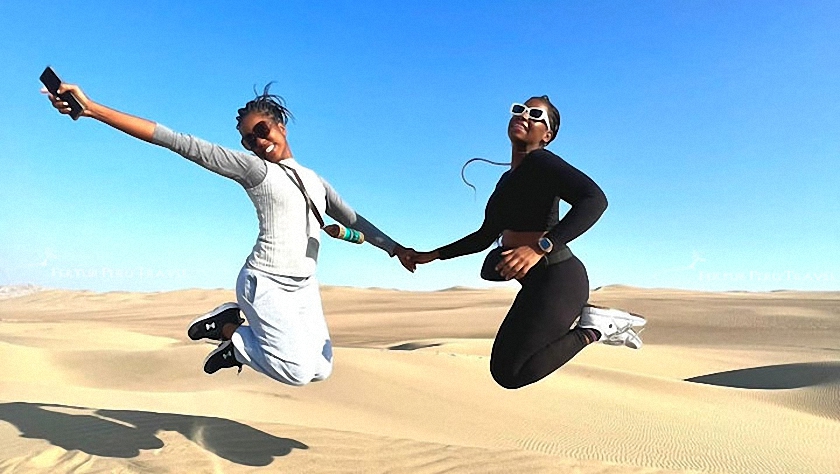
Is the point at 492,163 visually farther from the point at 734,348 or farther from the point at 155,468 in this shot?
the point at 734,348

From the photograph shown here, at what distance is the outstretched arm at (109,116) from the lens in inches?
130

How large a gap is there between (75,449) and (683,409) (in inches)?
364

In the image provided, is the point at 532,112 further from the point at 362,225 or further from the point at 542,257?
the point at 362,225

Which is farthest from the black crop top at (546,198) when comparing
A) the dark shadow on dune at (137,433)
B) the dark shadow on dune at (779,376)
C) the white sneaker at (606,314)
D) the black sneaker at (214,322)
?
the dark shadow on dune at (779,376)

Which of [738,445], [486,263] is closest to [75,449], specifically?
[486,263]

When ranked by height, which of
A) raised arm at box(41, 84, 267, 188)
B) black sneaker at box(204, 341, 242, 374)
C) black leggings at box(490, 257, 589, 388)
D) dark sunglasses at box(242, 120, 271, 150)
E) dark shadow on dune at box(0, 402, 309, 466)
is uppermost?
dark sunglasses at box(242, 120, 271, 150)

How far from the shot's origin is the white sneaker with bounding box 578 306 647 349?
393cm

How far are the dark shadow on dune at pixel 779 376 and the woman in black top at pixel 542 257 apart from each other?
42.8 ft

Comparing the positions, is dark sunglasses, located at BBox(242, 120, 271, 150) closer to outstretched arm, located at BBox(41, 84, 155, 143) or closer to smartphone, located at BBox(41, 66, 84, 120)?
outstretched arm, located at BBox(41, 84, 155, 143)

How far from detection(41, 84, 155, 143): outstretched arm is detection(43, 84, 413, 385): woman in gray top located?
42 cm

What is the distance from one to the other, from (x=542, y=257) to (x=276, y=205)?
1700 mm

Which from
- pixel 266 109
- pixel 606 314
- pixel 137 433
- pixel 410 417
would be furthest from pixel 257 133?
pixel 410 417

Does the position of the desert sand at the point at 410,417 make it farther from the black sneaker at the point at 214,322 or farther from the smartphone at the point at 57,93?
the smartphone at the point at 57,93

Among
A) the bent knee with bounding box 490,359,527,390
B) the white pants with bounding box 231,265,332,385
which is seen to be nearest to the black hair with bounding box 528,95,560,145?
the bent knee with bounding box 490,359,527,390
